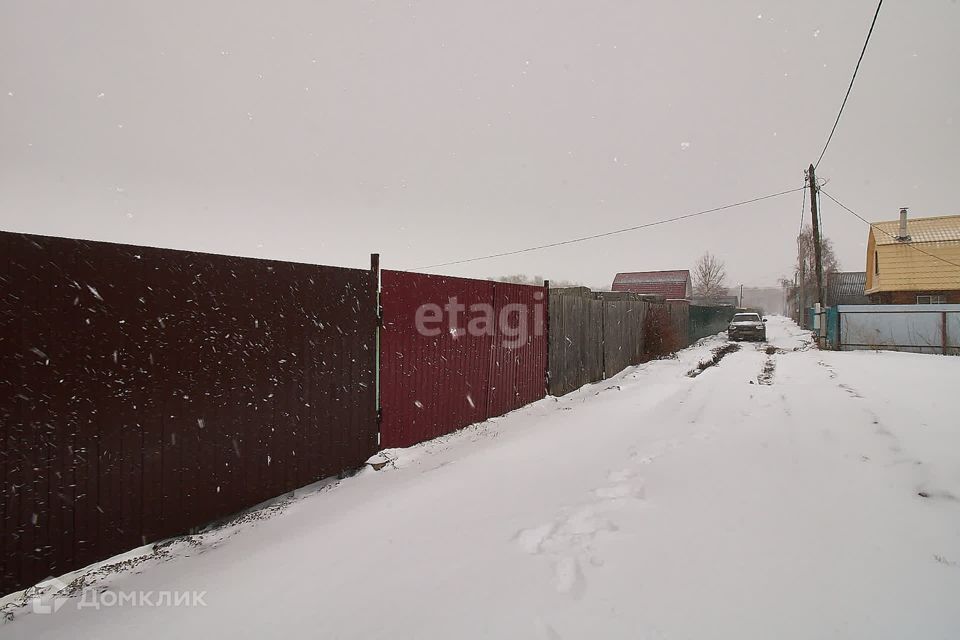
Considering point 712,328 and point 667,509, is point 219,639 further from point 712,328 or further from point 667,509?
point 712,328

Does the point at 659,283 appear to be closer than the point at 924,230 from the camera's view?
No

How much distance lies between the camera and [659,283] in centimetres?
4344

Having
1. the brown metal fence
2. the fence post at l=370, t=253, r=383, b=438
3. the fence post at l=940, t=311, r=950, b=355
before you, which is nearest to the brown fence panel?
the brown metal fence

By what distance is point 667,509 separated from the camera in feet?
10.4

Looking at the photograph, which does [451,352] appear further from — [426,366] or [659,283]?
[659,283]

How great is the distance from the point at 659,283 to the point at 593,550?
44806 mm

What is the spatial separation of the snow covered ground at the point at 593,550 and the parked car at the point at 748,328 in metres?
18.0

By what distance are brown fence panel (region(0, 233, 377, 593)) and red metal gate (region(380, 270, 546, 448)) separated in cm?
81

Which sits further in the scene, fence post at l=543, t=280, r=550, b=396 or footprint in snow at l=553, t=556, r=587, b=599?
fence post at l=543, t=280, r=550, b=396

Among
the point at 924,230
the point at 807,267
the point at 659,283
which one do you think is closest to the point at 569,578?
Answer: the point at 924,230

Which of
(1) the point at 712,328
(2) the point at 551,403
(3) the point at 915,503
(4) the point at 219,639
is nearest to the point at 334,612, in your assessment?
(4) the point at 219,639

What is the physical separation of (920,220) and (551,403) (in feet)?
105

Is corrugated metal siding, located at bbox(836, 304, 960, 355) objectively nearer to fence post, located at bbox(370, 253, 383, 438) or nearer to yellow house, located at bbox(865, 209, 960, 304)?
yellow house, located at bbox(865, 209, 960, 304)

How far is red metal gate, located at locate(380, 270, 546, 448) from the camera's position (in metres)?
4.68
